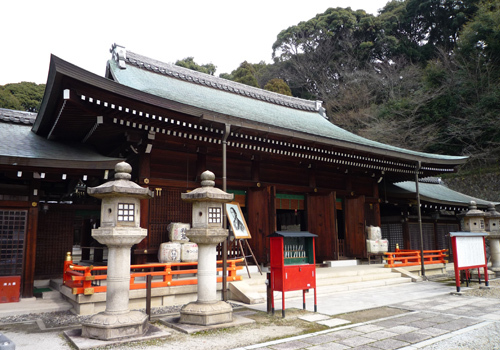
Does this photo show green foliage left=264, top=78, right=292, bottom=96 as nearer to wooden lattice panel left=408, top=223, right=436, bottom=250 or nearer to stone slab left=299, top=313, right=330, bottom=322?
wooden lattice panel left=408, top=223, right=436, bottom=250

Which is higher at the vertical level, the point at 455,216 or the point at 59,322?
the point at 455,216

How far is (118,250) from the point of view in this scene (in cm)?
530

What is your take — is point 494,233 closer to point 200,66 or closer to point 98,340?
point 98,340

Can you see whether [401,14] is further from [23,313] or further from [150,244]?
[23,313]

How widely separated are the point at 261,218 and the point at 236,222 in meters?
1.77

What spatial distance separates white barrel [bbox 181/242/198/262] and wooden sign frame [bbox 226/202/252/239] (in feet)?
3.67

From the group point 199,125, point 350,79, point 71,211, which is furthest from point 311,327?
point 350,79

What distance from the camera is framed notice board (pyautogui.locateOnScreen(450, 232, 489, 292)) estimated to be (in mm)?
9086

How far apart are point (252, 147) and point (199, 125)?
1.96 metres

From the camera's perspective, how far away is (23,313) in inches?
271

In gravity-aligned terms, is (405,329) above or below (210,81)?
below

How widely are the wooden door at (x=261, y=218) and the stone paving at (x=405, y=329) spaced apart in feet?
14.3

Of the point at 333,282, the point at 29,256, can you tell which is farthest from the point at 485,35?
the point at 29,256

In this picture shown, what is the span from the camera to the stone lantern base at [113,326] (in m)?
4.86
